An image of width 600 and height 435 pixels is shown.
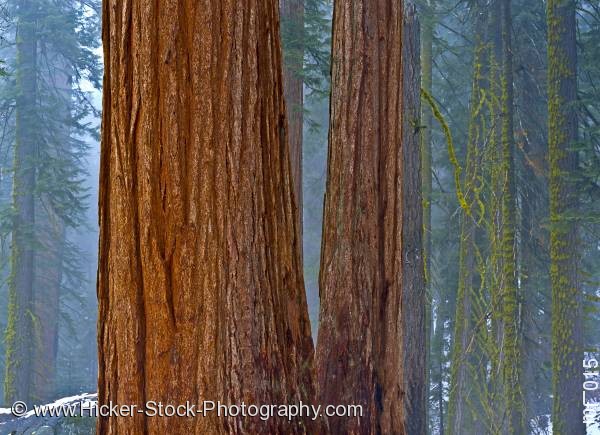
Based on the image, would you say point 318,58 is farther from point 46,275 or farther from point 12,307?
point 46,275

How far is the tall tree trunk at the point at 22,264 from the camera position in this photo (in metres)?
18.1

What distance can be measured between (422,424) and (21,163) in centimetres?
1359

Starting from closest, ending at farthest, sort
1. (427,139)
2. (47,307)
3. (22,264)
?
(427,139), (22,264), (47,307)

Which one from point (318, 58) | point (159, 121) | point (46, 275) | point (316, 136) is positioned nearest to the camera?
point (159, 121)

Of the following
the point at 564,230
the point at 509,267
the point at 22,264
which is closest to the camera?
the point at 564,230

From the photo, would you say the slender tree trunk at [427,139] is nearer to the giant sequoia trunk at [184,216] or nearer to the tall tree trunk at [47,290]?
the tall tree trunk at [47,290]

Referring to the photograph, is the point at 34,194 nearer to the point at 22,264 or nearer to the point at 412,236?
the point at 22,264

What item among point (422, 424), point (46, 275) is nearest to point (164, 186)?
point (422, 424)

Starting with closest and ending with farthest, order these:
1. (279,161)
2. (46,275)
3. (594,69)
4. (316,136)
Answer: (279,161), (594,69), (46,275), (316,136)

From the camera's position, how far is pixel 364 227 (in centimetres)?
595

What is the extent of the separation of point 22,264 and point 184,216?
1639cm

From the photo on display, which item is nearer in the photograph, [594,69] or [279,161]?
[279,161]

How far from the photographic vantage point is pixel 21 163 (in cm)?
1838

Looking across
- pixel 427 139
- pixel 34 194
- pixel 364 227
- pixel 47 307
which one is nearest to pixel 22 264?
pixel 34 194
